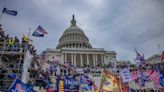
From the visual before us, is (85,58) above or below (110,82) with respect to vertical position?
above

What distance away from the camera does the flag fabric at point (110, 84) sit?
20.2 m

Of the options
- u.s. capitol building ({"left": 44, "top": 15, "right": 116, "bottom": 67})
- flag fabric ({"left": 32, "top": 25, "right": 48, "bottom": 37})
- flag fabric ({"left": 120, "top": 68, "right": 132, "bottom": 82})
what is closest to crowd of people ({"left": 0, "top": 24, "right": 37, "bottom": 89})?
Result: flag fabric ({"left": 32, "top": 25, "right": 48, "bottom": 37})

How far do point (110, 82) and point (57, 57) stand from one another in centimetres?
6778

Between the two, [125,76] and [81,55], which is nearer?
[125,76]

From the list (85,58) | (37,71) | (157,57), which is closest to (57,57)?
(85,58)

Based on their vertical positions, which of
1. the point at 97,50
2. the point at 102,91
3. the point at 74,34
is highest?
the point at 74,34

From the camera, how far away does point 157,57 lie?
260 ft

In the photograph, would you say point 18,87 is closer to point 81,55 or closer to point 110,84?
point 110,84

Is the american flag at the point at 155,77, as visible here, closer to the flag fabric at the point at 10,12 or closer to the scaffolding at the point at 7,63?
the scaffolding at the point at 7,63

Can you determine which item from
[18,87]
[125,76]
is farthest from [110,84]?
[18,87]

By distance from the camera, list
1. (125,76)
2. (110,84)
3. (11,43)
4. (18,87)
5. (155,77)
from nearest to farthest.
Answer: (18,87), (110,84), (125,76), (155,77), (11,43)

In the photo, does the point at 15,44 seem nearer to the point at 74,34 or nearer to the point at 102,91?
the point at 102,91

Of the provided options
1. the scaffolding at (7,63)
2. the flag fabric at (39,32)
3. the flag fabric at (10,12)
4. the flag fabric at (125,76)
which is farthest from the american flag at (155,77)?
the flag fabric at (10,12)

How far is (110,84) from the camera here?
66.6ft
